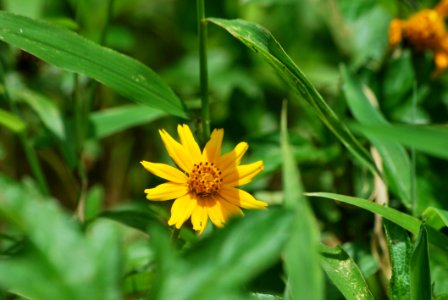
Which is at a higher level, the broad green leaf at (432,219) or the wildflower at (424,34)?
the wildflower at (424,34)

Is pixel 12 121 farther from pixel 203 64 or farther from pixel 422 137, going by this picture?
pixel 422 137

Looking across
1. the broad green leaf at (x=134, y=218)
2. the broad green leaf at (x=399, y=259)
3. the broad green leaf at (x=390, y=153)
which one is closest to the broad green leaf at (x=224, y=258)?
the broad green leaf at (x=399, y=259)

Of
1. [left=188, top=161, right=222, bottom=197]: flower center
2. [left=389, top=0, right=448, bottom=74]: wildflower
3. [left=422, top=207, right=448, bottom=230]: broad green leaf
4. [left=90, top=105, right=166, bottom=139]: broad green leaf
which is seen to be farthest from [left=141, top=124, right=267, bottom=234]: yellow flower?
[left=389, top=0, right=448, bottom=74]: wildflower

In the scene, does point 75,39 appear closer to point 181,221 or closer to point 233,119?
point 181,221

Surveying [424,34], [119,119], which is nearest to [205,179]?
[119,119]

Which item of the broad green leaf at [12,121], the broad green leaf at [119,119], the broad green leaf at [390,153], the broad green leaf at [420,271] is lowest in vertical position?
the broad green leaf at [420,271]

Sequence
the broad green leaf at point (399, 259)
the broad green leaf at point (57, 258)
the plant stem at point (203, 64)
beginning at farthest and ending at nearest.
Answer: the plant stem at point (203, 64)
the broad green leaf at point (399, 259)
the broad green leaf at point (57, 258)

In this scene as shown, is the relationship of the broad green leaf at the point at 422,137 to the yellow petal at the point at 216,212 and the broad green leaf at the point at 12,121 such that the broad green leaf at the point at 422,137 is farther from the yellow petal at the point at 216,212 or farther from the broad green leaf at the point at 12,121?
the broad green leaf at the point at 12,121

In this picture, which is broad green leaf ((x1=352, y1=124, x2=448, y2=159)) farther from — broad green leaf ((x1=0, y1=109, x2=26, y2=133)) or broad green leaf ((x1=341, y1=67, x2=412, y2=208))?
broad green leaf ((x1=0, y1=109, x2=26, y2=133))

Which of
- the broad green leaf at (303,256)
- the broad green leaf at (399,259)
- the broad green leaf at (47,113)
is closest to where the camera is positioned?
the broad green leaf at (303,256)
